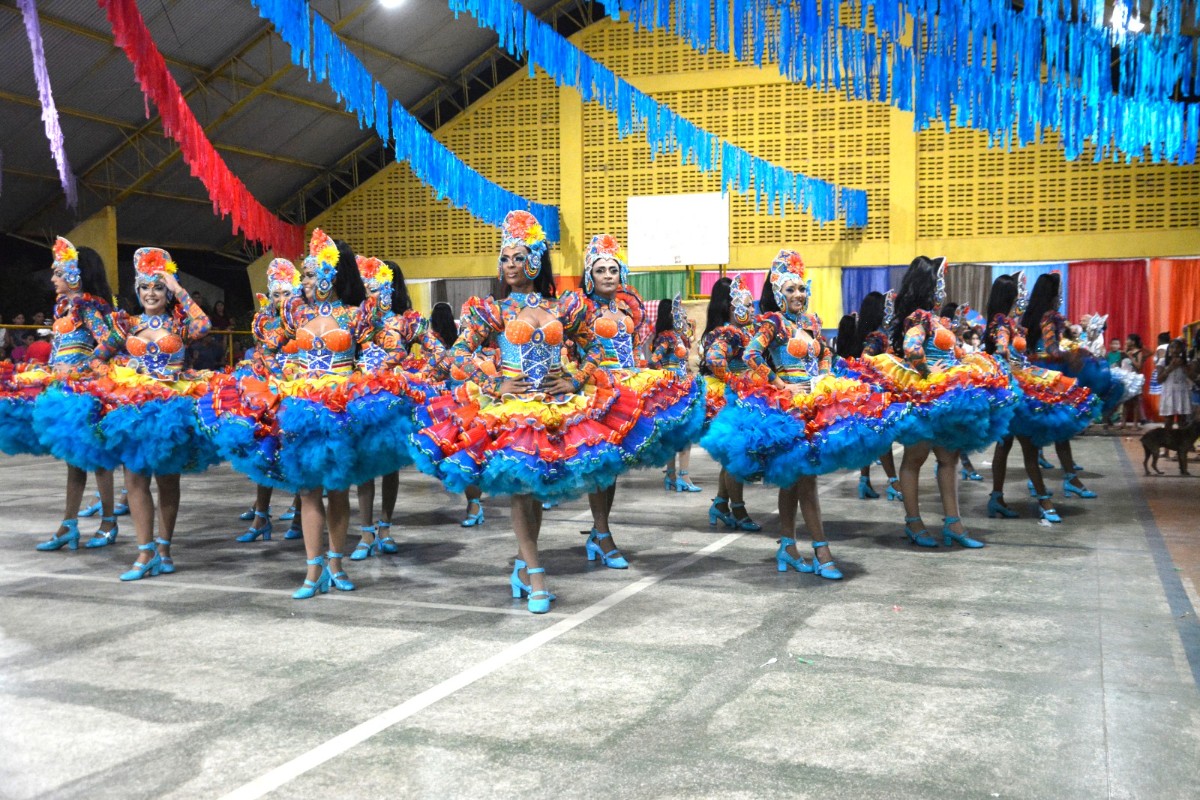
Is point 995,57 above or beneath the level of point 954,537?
above

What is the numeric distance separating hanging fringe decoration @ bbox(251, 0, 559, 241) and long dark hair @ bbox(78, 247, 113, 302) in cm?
195

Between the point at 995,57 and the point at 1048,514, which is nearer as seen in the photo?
the point at 1048,514

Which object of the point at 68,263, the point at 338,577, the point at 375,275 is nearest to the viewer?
the point at 338,577

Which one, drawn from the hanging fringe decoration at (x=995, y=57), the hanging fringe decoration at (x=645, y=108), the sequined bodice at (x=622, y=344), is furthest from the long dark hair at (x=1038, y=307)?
the hanging fringe decoration at (x=645, y=108)

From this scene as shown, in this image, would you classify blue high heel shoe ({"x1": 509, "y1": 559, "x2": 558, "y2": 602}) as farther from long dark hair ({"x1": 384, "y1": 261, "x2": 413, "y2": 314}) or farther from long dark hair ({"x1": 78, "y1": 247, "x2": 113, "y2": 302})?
long dark hair ({"x1": 78, "y1": 247, "x2": 113, "y2": 302})

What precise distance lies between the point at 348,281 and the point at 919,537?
12.9ft

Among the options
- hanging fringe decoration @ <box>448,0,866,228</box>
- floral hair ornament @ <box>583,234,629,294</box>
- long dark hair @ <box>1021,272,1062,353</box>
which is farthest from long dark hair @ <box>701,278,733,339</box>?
long dark hair @ <box>1021,272,1062,353</box>

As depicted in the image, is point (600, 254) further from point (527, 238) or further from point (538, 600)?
point (538, 600)

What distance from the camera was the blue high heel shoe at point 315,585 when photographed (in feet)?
18.3

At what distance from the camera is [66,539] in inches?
283

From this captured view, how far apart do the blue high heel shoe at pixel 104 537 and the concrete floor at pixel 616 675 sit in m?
0.20

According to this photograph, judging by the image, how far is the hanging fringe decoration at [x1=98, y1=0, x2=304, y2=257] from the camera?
7.15 metres

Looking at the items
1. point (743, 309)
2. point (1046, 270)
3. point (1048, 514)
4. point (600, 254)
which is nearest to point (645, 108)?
point (600, 254)

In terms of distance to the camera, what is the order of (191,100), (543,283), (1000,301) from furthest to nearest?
(191,100)
(1000,301)
(543,283)
